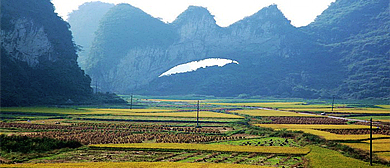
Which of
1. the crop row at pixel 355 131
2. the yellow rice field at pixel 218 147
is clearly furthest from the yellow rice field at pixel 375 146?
the crop row at pixel 355 131

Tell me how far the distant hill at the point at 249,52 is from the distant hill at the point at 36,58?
2275 inches

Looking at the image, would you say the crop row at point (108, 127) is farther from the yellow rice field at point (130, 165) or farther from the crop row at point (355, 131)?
the yellow rice field at point (130, 165)

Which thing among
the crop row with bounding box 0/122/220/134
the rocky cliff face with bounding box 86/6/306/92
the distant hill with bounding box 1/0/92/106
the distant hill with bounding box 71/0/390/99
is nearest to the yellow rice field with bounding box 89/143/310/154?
the crop row with bounding box 0/122/220/134

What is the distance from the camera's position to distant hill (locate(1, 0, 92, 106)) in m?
64.2

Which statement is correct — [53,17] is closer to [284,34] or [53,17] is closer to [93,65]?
[93,65]

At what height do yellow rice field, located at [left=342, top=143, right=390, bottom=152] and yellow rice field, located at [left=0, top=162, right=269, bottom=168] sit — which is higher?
yellow rice field, located at [left=342, top=143, right=390, bottom=152]

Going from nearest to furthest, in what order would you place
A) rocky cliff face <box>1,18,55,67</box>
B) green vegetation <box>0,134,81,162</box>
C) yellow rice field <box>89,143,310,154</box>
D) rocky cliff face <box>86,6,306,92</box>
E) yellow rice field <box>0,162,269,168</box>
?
yellow rice field <box>0,162,269,168</box>, green vegetation <box>0,134,81,162</box>, yellow rice field <box>89,143,310,154</box>, rocky cliff face <box>1,18,55,67</box>, rocky cliff face <box>86,6,306,92</box>

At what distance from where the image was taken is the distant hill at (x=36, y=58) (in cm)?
6419

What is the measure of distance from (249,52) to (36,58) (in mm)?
101544

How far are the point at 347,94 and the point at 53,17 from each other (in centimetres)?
9650

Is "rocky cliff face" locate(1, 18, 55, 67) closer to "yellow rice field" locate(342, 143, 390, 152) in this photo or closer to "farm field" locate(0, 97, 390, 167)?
"farm field" locate(0, 97, 390, 167)

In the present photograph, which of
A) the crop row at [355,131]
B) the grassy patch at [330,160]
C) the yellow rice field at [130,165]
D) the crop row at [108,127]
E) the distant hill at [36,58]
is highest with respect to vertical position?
the distant hill at [36,58]

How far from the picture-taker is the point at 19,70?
220ft

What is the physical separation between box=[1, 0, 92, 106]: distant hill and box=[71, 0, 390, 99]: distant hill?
57788 millimetres
